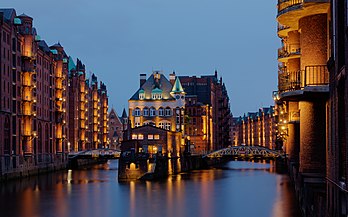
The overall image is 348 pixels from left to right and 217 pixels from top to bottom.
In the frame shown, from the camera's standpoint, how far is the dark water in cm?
4662

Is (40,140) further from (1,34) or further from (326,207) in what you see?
(326,207)

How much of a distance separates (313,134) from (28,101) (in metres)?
63.9

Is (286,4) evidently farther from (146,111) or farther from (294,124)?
(146,111)

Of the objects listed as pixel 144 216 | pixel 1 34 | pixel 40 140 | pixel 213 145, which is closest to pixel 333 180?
pixel 144 216

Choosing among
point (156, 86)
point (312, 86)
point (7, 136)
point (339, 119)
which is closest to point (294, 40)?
point (312, 86)

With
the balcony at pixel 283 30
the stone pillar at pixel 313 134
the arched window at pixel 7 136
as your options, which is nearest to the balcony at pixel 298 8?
the stone pillar at pixel 313 134

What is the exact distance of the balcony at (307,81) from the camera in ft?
76.6

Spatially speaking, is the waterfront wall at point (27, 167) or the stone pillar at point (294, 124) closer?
the stone pillar at point (294, 124)

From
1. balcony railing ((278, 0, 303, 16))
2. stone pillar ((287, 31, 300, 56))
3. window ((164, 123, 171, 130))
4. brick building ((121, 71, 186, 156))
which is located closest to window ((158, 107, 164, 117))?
brick building ((121, 71, 186, 156))

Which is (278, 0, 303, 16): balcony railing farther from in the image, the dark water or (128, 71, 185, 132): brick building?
(128, 71, 185, 132): brick building

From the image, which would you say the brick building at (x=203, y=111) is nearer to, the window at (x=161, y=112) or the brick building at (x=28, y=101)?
the window at (x=161, y=112)

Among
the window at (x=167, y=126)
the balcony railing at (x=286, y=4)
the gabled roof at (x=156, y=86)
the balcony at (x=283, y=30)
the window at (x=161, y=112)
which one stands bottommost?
the window at (x=167, y=126)

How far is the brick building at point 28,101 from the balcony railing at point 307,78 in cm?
5405

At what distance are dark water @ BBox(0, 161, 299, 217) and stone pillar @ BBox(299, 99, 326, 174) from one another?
15.6 m
